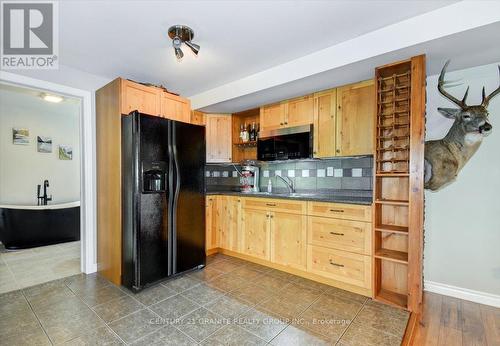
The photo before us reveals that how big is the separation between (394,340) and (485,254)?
1.32m

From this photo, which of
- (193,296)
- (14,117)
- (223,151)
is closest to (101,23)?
(223,151)

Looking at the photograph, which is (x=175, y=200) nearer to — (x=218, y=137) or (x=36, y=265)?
(x=218, y=137)

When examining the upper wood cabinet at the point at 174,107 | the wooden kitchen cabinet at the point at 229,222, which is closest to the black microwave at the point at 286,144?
the wooden kitchen cabinet at the point at 229,222

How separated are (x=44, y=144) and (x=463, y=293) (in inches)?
259

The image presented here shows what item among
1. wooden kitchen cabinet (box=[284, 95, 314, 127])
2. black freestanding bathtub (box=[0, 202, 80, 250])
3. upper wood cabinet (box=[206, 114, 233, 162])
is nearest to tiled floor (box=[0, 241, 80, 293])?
black freestanding bathtub (box=[0, 202, 80, 250])

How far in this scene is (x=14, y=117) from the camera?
4234mm

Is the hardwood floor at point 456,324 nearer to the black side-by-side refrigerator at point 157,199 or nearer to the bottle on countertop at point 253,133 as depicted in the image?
the black side-by-side refrigerator at point 157,199

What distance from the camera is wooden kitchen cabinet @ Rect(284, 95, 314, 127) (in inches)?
118

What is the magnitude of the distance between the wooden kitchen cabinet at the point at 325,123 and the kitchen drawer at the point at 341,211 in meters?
0.65

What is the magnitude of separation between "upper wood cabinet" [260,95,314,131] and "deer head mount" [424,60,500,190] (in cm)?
129

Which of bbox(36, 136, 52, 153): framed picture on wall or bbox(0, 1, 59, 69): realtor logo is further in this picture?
bbox(36, 136, 52, 153): framed picture on wall

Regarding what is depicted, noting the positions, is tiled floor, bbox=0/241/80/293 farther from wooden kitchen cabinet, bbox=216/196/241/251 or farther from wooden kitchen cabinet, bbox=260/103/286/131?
wooden kitchen cabinet, bbox=260/103/286/131

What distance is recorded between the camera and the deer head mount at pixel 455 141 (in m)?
2.08

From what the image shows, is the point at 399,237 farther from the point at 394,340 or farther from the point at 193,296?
the point at 193,296
